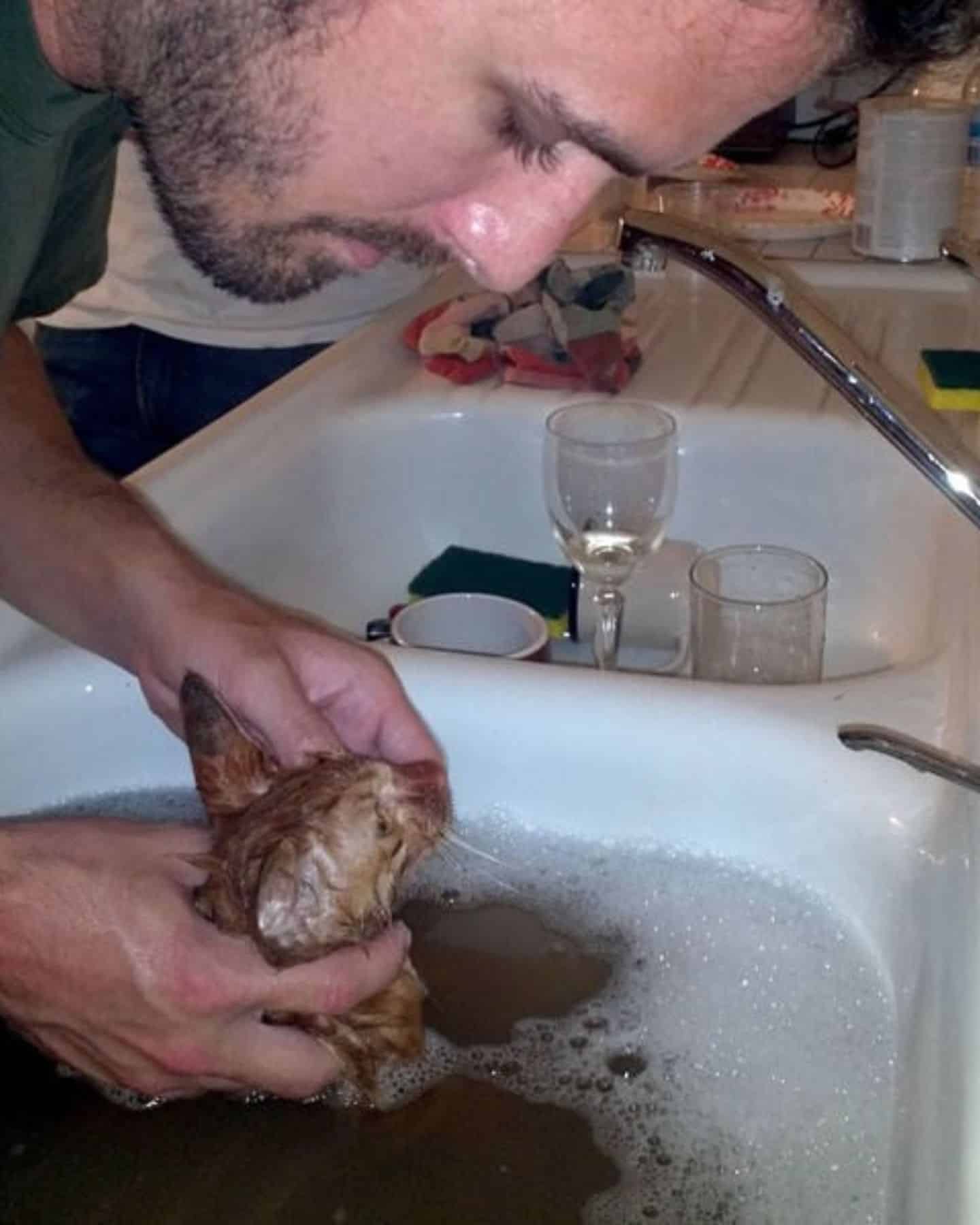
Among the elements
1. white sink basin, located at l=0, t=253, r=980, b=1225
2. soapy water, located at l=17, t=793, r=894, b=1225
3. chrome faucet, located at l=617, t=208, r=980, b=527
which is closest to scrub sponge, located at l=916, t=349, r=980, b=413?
white sink basin, located at l=0, t=253, r=980, b=1225

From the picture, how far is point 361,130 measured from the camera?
0.68 metres

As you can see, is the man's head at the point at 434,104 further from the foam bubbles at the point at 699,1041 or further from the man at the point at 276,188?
the foam bubbles at the point at 699,1041

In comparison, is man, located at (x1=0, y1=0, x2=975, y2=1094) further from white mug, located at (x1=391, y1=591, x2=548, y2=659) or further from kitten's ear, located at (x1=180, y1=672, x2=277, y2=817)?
white mug, located at (x1=391, y1=591, x2=548, y2=659)

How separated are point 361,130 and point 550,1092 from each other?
45cm

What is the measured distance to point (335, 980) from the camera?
73 centimetres

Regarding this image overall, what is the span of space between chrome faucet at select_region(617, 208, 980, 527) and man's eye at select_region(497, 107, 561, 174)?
21cm

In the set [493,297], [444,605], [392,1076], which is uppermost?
[493,297]

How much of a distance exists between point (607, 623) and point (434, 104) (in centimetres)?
50

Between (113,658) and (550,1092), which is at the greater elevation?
(113,658)

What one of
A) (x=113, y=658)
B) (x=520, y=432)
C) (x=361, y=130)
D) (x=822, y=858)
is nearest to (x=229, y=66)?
(x=361, y=130)

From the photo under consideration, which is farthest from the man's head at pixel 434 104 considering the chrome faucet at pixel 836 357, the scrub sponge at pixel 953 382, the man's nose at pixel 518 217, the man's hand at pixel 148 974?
the scrub sponge at pixel 953 382

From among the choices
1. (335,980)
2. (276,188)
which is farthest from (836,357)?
(335,980)

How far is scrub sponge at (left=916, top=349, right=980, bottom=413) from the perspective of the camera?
1196 millimetres

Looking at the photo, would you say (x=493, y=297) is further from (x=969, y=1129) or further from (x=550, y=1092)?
(x=969, y=1129)
